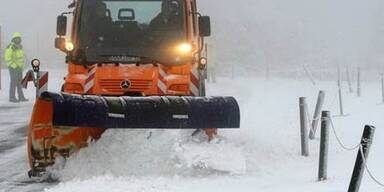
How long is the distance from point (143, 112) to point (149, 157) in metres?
0.54

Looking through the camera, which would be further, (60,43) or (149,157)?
(60,43)

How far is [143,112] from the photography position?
7.36 meters

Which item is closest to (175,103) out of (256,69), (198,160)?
(198,160)

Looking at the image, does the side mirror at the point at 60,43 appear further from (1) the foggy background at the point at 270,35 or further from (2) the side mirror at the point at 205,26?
(1) the foggy background at the point at 270,35

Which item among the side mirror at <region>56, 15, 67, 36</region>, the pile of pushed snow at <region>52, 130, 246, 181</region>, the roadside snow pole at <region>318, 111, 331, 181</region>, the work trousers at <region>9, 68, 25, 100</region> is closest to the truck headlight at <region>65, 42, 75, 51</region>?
the side mirror at <region>56, 15, 67, 36</region>

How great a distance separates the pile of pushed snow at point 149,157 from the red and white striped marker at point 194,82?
1197mm

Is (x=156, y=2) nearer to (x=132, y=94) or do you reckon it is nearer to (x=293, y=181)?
(x=132, y=94)

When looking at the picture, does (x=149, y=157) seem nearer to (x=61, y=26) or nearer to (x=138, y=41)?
(x=138, y=41)

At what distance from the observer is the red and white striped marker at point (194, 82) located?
29.7ft

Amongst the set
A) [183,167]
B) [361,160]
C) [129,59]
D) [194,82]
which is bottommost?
[183,167]

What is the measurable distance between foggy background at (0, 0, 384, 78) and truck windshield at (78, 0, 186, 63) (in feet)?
130

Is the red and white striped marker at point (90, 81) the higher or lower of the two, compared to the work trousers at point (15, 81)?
higher

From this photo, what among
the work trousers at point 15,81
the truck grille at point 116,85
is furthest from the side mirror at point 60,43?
the work trousers at point 15,81

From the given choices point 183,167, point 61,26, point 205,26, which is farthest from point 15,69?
point 183,167
